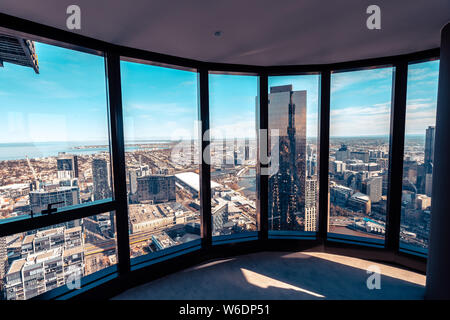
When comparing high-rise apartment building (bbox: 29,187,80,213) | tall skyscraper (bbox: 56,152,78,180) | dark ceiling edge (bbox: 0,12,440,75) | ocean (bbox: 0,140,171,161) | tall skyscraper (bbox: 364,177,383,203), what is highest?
dark ceiling edge (bbox: 0,12,440,75)

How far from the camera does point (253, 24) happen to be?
163cm

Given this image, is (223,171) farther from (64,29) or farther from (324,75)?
(64,29)

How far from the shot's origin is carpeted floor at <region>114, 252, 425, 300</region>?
2037 millimetres

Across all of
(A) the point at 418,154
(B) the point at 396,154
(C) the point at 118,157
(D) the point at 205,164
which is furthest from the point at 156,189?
(A) the point at 418,154

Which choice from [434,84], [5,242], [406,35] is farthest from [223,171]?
[434,84]

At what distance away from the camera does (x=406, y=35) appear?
185cm

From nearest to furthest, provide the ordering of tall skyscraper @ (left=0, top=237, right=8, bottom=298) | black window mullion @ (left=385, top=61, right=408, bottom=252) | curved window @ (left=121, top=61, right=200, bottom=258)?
tall skyscraper @ (left=0, top=237, right=8, bottom=298) → curved window @ (left=121, top=61, right=200, bottom=258) → black window mullion @ (left=385, top=61, right=408, bottom=252)

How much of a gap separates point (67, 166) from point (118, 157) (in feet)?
1.47

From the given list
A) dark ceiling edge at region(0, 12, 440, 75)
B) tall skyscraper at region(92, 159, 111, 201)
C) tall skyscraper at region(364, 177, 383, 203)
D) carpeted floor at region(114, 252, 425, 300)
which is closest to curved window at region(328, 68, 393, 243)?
tall skyscraper at region(364, 177, 383, 203)

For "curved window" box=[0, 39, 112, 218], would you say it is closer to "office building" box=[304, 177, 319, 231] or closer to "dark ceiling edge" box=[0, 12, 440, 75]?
"dark ceiling edge" box=[0, 12, 440, 75]

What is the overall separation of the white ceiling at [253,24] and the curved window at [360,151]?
A: 0.41m

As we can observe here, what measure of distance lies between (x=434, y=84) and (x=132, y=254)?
402cm

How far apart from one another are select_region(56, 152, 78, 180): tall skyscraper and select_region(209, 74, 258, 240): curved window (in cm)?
152

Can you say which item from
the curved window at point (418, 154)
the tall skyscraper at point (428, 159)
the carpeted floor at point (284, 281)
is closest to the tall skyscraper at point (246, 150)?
the carpeted floor at point (284, 281)
